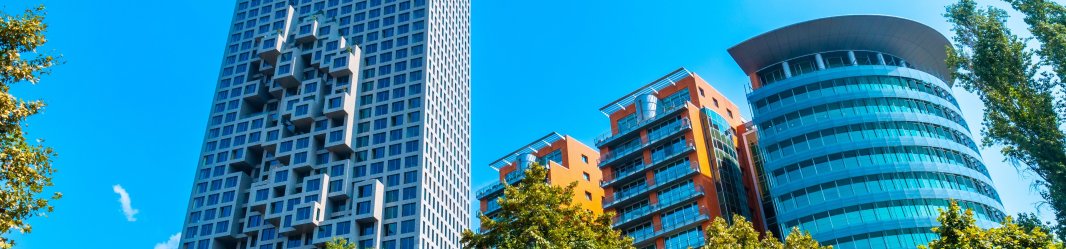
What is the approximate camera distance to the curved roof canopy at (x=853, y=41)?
74.1 meters

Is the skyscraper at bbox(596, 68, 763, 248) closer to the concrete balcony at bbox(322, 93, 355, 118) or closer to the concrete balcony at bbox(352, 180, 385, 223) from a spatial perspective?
the concrete balcony at bbox(352, 180, 385, 223)

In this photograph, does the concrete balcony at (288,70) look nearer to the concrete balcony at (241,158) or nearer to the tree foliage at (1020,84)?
the concrete balcony at (241,158)

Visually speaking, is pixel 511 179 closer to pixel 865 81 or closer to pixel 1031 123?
pixel 865 81

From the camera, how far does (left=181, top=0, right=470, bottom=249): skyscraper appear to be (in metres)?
92.2

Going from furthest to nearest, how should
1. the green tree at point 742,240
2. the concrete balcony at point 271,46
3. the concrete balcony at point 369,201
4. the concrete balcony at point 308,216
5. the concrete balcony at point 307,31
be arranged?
the concrete balcony at point 307,31 < the concrete balcony at point 271,46 < the concrete balcony at point 369,201 < the concrete balcony at point 308,216 < the green tree at point 742,240

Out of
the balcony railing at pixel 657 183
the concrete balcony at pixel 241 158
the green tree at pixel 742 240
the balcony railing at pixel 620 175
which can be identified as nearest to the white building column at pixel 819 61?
the balcony railing at pixel 657 183

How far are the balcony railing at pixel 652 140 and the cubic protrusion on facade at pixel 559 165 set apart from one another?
8438 millimetres

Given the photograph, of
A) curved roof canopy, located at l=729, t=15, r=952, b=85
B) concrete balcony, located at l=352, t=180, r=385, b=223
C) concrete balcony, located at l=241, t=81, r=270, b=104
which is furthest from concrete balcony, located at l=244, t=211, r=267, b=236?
curved roof canopy, located at l=729, t=15, r=952, b=85

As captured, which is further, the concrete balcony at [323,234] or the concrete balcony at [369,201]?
the concrete balcony at [369,201]

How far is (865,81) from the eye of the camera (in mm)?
69375

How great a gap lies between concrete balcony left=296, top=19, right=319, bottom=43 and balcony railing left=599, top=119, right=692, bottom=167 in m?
49.0

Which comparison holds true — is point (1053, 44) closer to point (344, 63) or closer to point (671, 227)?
point (671, 227)

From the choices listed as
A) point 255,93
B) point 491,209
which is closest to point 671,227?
point 491,209

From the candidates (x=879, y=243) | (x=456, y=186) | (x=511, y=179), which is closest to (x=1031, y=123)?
(x=879, y=243)
